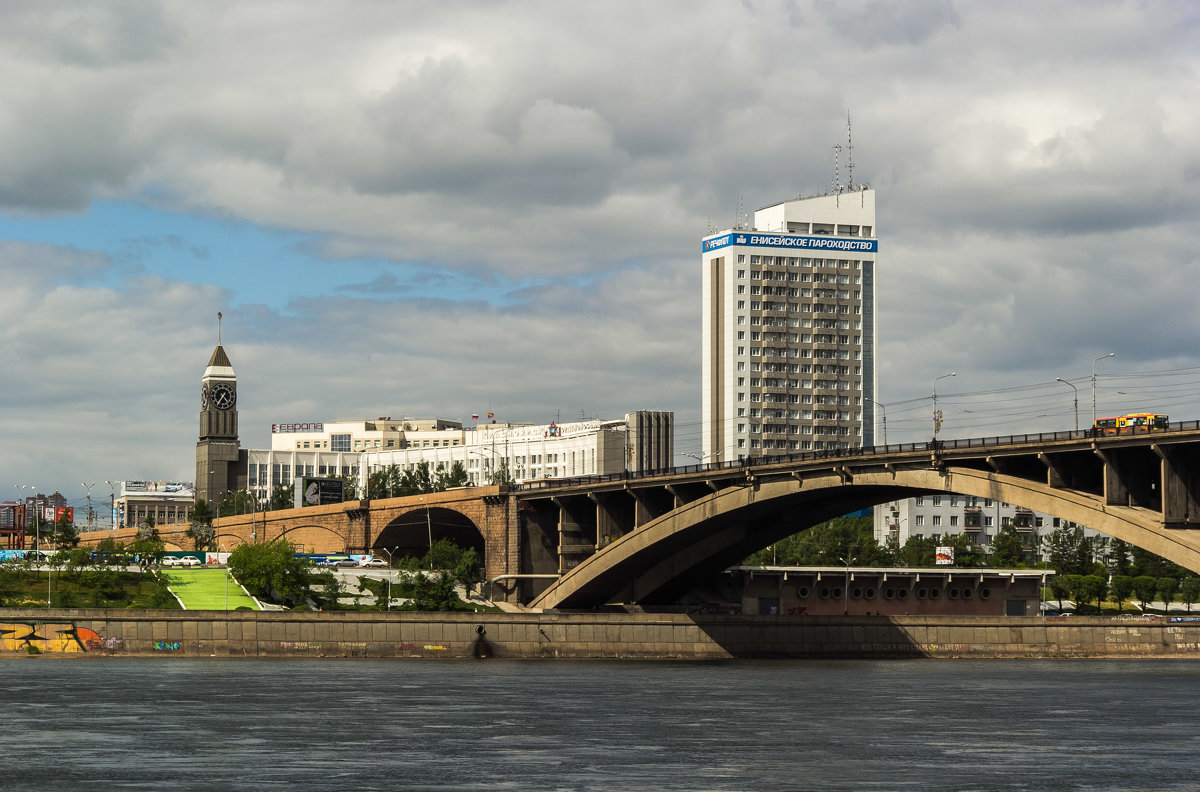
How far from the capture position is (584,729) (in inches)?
2223

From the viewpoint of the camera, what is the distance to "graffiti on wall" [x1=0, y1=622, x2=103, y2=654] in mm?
97438

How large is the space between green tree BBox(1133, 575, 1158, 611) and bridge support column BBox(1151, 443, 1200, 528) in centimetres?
7781

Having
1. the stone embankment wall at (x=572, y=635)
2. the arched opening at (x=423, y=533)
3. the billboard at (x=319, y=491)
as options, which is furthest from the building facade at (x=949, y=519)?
the stone embankment wall at (x=572, y=635)

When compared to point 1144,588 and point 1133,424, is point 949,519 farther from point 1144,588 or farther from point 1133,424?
point 1133,424

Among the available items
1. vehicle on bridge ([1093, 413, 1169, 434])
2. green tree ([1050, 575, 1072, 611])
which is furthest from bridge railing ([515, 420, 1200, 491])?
green tree ([1050, 575, 1072, 611])

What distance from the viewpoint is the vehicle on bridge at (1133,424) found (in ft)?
235

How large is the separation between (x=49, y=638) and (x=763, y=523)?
1802 inches

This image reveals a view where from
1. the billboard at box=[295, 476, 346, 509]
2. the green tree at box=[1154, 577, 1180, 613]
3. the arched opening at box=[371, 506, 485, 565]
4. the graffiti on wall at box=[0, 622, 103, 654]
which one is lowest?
the graffiti on wall at box=[0, 622, 103, 654]

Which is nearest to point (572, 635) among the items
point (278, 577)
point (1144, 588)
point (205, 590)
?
point (278, 577)

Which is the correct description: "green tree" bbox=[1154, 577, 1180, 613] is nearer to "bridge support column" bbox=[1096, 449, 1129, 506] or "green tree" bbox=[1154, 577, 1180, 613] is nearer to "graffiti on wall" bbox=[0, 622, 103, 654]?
"bridge support column" bbox=[1096, 449, 1129, 506]

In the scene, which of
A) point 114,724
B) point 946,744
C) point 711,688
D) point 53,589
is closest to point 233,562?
point 53,589

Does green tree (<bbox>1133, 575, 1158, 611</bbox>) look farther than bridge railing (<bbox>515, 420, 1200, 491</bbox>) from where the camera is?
Yes

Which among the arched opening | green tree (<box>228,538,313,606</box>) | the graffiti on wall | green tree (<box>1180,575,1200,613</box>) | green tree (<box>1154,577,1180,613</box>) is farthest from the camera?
green tree (<box>1154,577,1180,613</box>)

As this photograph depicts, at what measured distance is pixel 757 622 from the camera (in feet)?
350
